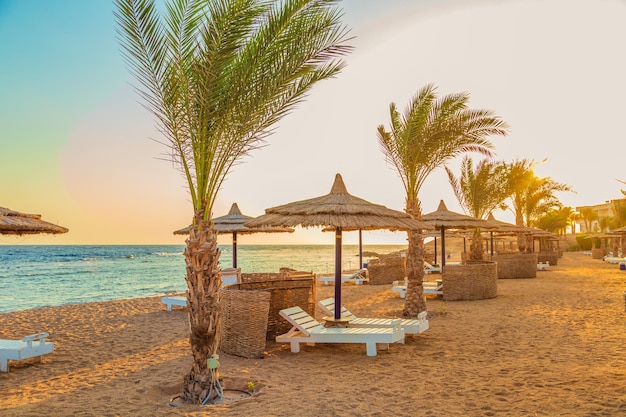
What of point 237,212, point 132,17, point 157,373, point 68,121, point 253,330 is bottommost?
point 157,373

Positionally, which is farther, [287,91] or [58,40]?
[58,40]

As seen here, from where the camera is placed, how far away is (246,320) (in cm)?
662

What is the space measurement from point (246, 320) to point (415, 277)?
4588 mm

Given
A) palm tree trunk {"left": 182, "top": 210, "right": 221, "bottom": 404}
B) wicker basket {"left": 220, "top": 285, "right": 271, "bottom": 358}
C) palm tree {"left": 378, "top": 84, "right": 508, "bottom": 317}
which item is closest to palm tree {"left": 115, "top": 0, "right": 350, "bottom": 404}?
palm tree trunk {"left": 182, "top": 210, "right": 221, "bottom": 404}

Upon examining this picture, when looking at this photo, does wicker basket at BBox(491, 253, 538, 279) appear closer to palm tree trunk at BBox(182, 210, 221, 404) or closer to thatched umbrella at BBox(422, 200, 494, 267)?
thatched umbrella at BBox(422, 200, 494, 267)

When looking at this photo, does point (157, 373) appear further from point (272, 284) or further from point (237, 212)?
point (237, 212)

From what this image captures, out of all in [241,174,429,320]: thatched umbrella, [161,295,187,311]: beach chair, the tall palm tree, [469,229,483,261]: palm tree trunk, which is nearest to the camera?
[241,174,429,320]: thatched umbrella

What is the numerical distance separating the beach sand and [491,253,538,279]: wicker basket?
8828 mm

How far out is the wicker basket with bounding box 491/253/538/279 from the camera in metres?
18.9

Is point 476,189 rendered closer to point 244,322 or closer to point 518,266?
point 518,266

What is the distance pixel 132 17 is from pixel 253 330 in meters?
4.00

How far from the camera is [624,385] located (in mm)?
4879

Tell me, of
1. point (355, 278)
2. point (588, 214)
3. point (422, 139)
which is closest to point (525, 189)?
point (355, 278)

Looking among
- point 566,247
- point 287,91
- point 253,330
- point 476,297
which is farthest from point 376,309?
point 566,247
